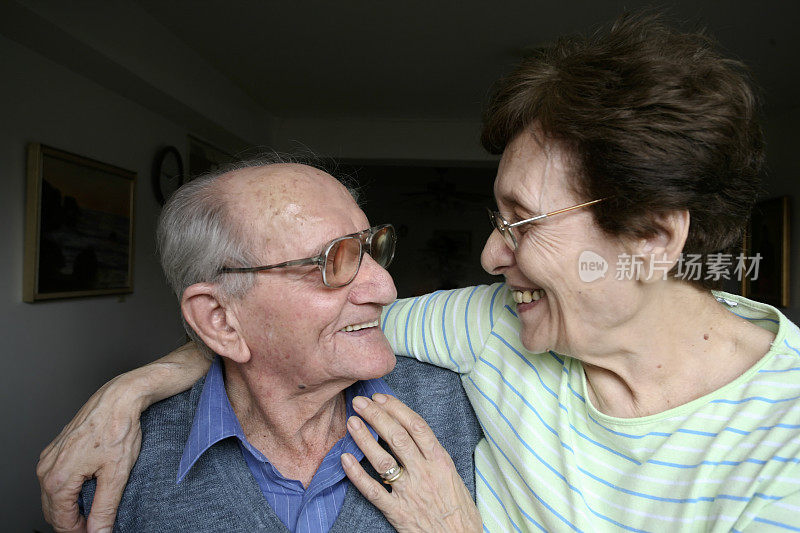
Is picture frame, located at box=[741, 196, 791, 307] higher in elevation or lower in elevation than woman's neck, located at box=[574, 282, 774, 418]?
higher

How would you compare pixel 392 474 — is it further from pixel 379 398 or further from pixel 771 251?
pixel 771 251

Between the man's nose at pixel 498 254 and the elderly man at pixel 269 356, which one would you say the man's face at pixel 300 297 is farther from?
the man's nose at pixel 498 254

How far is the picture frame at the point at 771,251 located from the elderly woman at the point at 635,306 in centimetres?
395

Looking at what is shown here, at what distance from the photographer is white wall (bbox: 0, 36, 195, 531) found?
257 cm

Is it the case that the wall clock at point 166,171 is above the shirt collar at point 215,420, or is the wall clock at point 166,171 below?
above

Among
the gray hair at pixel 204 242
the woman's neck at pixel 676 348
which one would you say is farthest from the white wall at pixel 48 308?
the woman's neck at pixel 676 348

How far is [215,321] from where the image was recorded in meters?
1.26

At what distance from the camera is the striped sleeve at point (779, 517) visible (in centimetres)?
73

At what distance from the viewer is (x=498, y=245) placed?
3.91 ft

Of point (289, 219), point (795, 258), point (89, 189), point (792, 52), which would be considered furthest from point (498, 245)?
point (795, 258)

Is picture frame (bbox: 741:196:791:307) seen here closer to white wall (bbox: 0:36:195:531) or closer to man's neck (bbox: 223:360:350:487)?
man's neck (bbox: 223:360:350:487)

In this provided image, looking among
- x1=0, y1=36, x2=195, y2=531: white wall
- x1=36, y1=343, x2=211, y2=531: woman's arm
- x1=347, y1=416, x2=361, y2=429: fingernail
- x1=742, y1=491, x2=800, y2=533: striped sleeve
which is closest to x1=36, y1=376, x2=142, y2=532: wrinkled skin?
x1=36, y1=343, x2=211, y2=531: woman's arm

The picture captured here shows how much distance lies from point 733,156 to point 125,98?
12.2 feet

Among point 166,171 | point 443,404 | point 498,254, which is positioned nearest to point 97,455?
point 443,404
